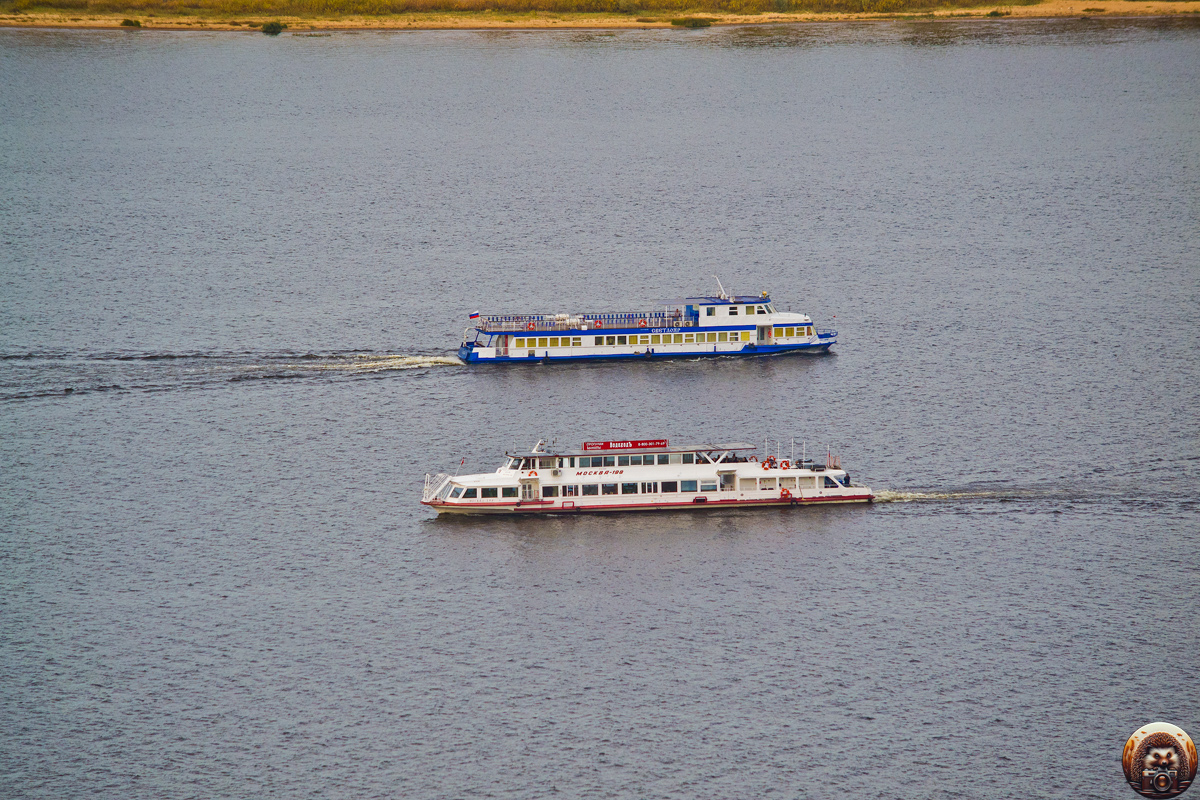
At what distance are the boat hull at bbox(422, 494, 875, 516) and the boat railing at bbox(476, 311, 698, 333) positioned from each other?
129ft

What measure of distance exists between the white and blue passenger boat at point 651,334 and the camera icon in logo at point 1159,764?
262 ft

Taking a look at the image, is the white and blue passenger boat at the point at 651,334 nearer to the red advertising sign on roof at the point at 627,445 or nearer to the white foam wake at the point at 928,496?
the red advertising sign on roof at the point at 627,445

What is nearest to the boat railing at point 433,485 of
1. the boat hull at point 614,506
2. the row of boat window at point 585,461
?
the boat hull at point 614,506

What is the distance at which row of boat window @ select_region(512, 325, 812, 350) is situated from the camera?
147 meters

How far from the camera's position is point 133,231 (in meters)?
199

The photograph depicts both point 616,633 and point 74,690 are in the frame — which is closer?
point 74,690

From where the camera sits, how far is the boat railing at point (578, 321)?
147 m

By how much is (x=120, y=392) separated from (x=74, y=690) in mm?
52017

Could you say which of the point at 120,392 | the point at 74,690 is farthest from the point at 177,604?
the point at 120,392

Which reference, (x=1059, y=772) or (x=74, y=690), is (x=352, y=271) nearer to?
(x=74, y=690)

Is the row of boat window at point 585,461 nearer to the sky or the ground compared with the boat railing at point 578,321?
nearer to the ground

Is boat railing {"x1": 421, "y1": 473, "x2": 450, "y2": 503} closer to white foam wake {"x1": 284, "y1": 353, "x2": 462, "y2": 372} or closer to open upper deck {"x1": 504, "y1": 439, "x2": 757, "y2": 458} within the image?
open upper deck {"x1": 504, "y1": 439, "x2": 757, "y2": 458}

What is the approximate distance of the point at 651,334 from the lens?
5827 inches

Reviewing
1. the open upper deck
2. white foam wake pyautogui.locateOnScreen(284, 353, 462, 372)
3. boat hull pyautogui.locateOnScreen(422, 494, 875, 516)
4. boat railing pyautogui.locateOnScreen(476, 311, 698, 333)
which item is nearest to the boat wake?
white foam wake pyautogui.locateOnScreen(284, 353, 462, 372)
